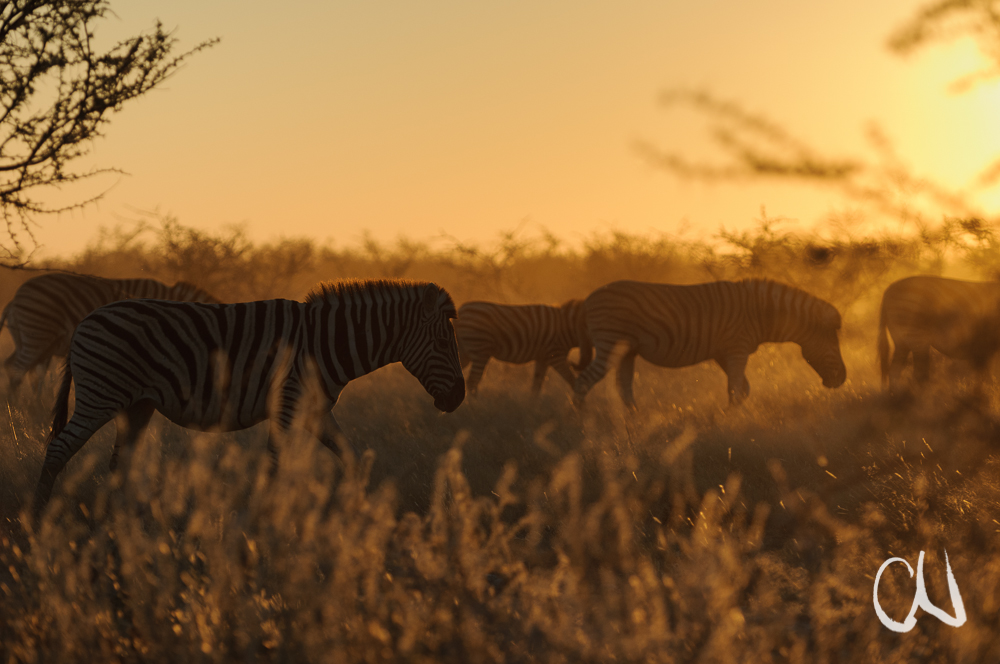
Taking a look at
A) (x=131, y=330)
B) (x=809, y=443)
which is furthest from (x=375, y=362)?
(x=809, y=443)

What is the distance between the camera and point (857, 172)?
240 cm

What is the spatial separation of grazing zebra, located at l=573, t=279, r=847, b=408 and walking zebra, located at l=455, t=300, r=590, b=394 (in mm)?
939

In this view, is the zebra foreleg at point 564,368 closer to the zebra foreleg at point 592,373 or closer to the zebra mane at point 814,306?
the zebra foreleg at point 592,373

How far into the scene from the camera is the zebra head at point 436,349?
5.56m

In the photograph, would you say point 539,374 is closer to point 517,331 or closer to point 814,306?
point 517,331

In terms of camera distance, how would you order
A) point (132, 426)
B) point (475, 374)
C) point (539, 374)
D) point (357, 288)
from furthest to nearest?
point (539, 374)
point (475, 374)
point (357, 288)
point (132, 426)

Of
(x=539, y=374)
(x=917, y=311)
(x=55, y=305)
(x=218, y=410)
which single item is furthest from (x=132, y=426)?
(x=917, y=311)

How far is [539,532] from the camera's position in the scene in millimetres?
4789

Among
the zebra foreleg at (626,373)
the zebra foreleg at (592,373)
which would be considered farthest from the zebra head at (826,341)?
Answer: the zebra foreleg at (592,373)

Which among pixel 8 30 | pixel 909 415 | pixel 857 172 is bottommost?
pixel 909 415

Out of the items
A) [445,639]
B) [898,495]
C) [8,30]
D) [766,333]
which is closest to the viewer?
[445,639]

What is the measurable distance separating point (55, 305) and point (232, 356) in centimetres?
566

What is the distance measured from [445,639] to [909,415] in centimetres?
180

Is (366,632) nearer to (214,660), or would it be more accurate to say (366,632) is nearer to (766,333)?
Answer: (214,660)
